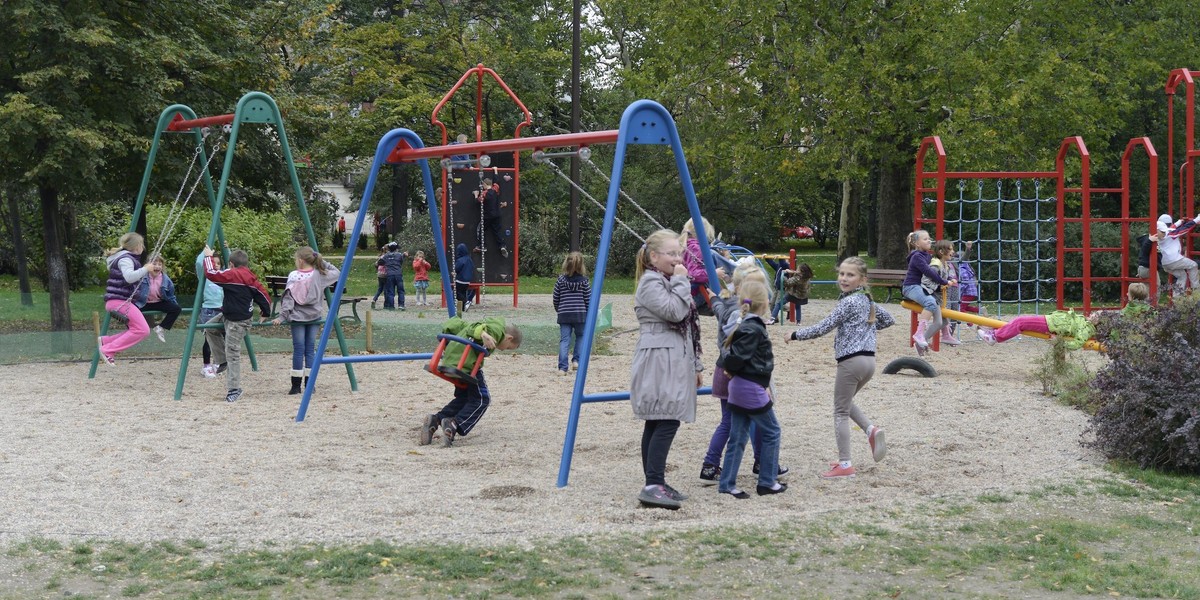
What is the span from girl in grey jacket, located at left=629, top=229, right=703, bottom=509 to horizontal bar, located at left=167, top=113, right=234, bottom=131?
565cm

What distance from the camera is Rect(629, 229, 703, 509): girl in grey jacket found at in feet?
20.9

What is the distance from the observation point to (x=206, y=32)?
15.8m

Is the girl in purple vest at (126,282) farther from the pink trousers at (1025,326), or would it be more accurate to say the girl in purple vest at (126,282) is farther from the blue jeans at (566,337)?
the pink trousers at (1025,326)

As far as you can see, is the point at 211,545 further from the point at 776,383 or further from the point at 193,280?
the point at 193,280

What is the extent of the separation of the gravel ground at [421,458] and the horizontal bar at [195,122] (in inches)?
96.0

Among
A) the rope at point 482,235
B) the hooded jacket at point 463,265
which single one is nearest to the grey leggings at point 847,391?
the rope at point 482,235

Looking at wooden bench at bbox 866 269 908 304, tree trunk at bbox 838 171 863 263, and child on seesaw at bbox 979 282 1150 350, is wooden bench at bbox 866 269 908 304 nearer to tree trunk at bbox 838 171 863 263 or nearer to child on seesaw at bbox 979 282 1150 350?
child on seesaw at bbox 979 282 1150 350

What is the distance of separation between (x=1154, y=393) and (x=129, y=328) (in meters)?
9.06

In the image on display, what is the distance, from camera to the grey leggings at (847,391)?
7.20 meters

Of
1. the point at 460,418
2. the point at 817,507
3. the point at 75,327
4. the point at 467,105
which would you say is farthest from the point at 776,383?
the point at 467,105

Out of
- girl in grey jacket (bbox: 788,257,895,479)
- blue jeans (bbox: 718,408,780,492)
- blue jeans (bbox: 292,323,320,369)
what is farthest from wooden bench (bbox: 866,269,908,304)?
blue jeans (bbox: 718,408,780,492)

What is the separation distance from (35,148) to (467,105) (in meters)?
23.3

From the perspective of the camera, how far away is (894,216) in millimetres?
25141

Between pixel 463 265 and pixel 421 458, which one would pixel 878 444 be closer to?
pixel 421 458
